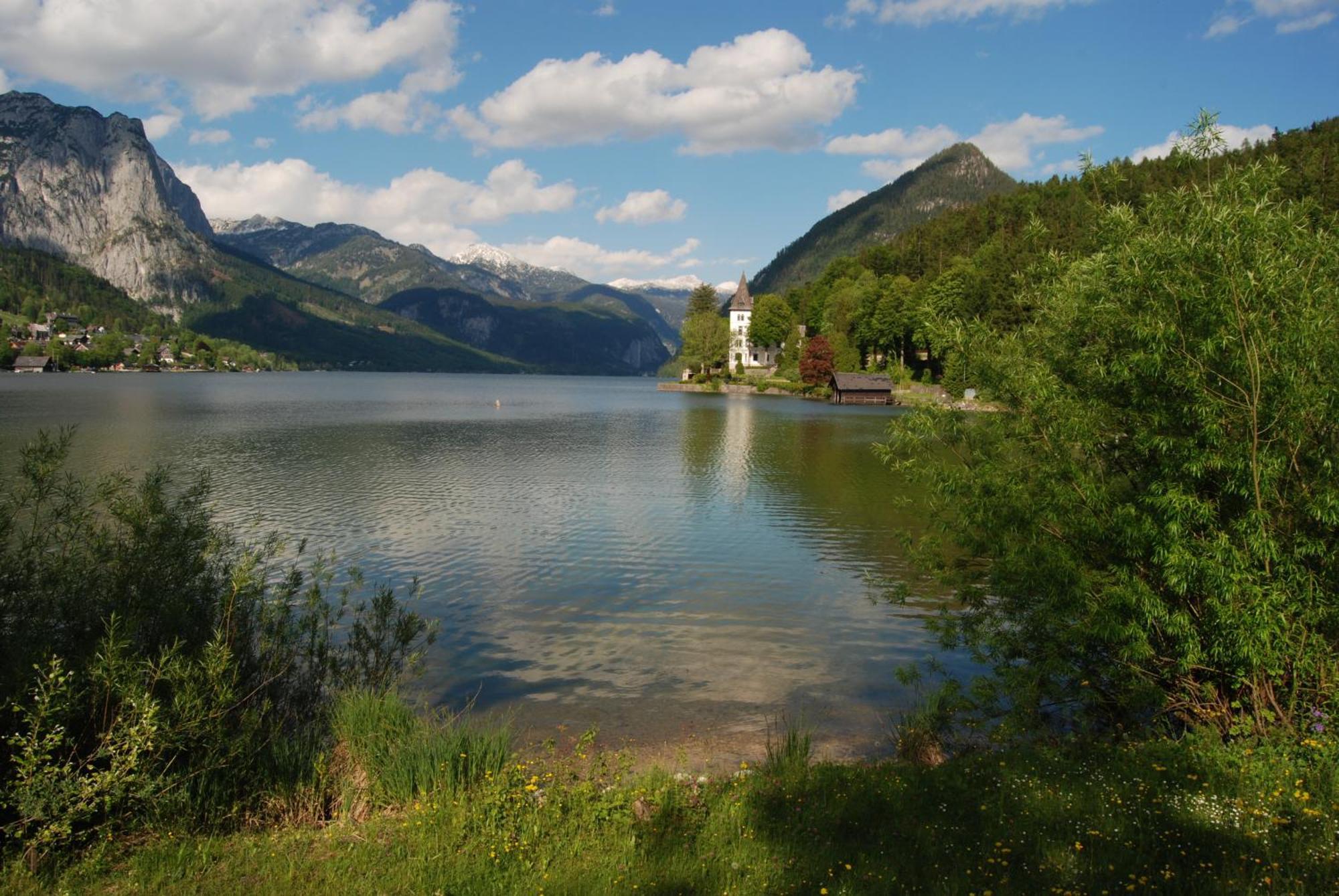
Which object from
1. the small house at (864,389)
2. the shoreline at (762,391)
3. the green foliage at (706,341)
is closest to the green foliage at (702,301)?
the green foliage at (706,341)

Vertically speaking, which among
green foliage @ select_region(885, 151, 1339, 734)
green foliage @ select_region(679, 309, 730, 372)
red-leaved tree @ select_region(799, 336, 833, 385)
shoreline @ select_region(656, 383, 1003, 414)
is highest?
green foliage @ select_region(679, 309, 730, 372)

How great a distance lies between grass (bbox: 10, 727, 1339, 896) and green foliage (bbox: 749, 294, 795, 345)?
6301 inches

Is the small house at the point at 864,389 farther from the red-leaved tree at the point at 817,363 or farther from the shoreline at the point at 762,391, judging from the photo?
the red-leaved tree at the point at 817,363

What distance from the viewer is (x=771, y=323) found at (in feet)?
551

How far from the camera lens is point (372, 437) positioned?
61188 millimetres

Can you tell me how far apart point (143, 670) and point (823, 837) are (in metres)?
7.50

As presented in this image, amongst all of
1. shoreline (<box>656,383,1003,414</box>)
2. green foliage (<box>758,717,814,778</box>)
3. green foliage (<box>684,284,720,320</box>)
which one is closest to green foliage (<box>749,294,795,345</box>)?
green foliage (<box>684,284,720,320</box>)

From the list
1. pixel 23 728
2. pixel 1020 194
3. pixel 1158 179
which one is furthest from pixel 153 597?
pixel 1020 194

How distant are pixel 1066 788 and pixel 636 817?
5014 millimetres

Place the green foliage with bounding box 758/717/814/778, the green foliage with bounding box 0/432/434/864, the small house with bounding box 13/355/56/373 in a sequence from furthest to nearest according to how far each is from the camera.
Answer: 1. the small house with bounding box 13/355/56/373
2. the green foliage with bounding box 758/717/814/778
3. the green foliage with bounding box 0/432/434/864

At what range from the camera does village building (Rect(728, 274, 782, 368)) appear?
176 meters

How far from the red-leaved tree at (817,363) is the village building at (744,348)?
116ft

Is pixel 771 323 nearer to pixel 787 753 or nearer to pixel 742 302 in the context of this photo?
pixel 742 302

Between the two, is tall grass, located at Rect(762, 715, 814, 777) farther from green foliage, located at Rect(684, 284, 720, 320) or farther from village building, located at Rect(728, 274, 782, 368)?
green foliage, located at Rect(684, 284, 720, 320)
